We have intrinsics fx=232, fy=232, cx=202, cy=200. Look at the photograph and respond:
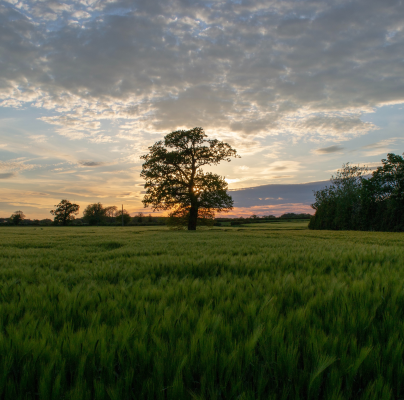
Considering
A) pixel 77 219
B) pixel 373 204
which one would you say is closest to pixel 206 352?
pixel 373 204

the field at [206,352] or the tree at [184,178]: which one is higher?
the tree at [184,178]

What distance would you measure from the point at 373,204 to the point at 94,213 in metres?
116

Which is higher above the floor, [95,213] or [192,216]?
[95,213]

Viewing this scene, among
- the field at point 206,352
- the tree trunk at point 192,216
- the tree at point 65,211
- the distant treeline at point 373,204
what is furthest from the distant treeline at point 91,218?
the field at point 206,352

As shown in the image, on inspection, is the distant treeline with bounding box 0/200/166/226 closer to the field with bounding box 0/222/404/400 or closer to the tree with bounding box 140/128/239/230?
the tree with bounding box 140/128/239/230

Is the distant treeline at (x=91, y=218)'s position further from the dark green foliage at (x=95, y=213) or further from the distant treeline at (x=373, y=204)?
the distant treeline at (x=373, y=204)

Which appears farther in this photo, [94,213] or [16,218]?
[94,213]

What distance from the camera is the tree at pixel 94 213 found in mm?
→ 109225

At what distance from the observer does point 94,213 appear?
118 metres

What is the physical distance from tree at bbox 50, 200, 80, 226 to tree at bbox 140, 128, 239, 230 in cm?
9617

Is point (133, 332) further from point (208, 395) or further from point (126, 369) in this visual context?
point (208, 395)

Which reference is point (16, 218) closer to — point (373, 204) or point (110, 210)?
point (110, 210)

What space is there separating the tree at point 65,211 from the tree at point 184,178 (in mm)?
96168

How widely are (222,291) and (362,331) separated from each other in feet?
4.07
